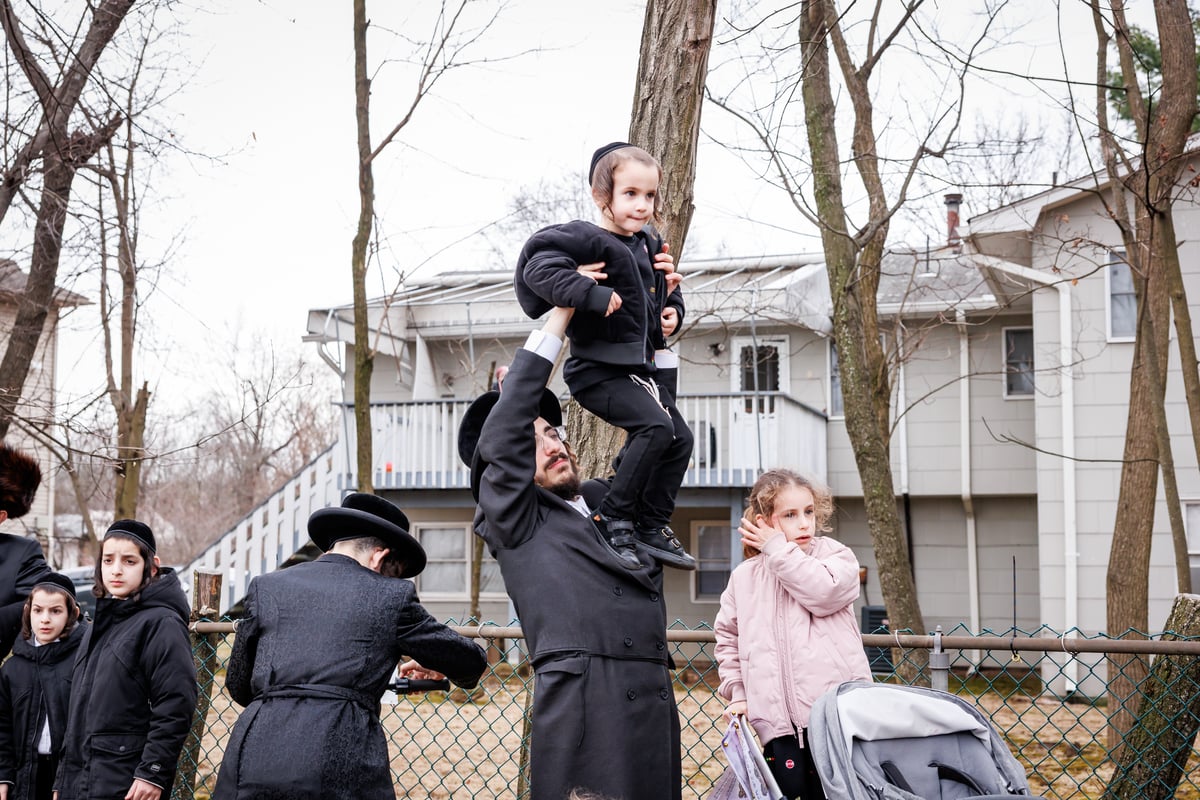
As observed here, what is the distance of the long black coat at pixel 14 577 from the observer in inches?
178

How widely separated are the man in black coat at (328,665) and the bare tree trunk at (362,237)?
6607 millimetres

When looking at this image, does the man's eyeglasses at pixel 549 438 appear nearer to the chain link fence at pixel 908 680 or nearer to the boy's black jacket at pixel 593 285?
the boy's black jacket at pixel 593 285

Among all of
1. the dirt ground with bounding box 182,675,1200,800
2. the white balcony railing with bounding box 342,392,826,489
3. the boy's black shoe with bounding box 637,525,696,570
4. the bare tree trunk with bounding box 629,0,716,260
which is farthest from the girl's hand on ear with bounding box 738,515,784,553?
the white balcony railing with bounding box 342,392,826,489

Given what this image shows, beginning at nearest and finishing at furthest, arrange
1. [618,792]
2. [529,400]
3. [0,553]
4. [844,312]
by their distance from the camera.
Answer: [618,792], [529,400], [0,553], [844,312]

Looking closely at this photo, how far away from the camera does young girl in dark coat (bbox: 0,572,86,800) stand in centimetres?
429

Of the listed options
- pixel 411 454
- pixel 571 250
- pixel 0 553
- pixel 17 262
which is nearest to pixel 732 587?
pixel 571 250

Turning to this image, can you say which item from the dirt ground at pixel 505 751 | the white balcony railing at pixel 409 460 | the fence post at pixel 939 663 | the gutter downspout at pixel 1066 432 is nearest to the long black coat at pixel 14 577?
the dirt ground at pixel 505 751

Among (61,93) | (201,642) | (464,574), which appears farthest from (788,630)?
(464,574)

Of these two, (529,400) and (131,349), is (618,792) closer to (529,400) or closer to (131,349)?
(529,400)

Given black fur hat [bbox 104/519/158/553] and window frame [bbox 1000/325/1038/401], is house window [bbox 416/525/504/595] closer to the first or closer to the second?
window frame [bbox 1000/325/1038/401]

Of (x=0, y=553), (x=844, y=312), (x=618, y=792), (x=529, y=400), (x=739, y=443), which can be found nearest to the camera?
(x=618, y=792)

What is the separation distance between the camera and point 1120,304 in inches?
540

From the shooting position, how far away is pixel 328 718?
3.07 metres

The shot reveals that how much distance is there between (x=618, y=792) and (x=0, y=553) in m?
3.09
